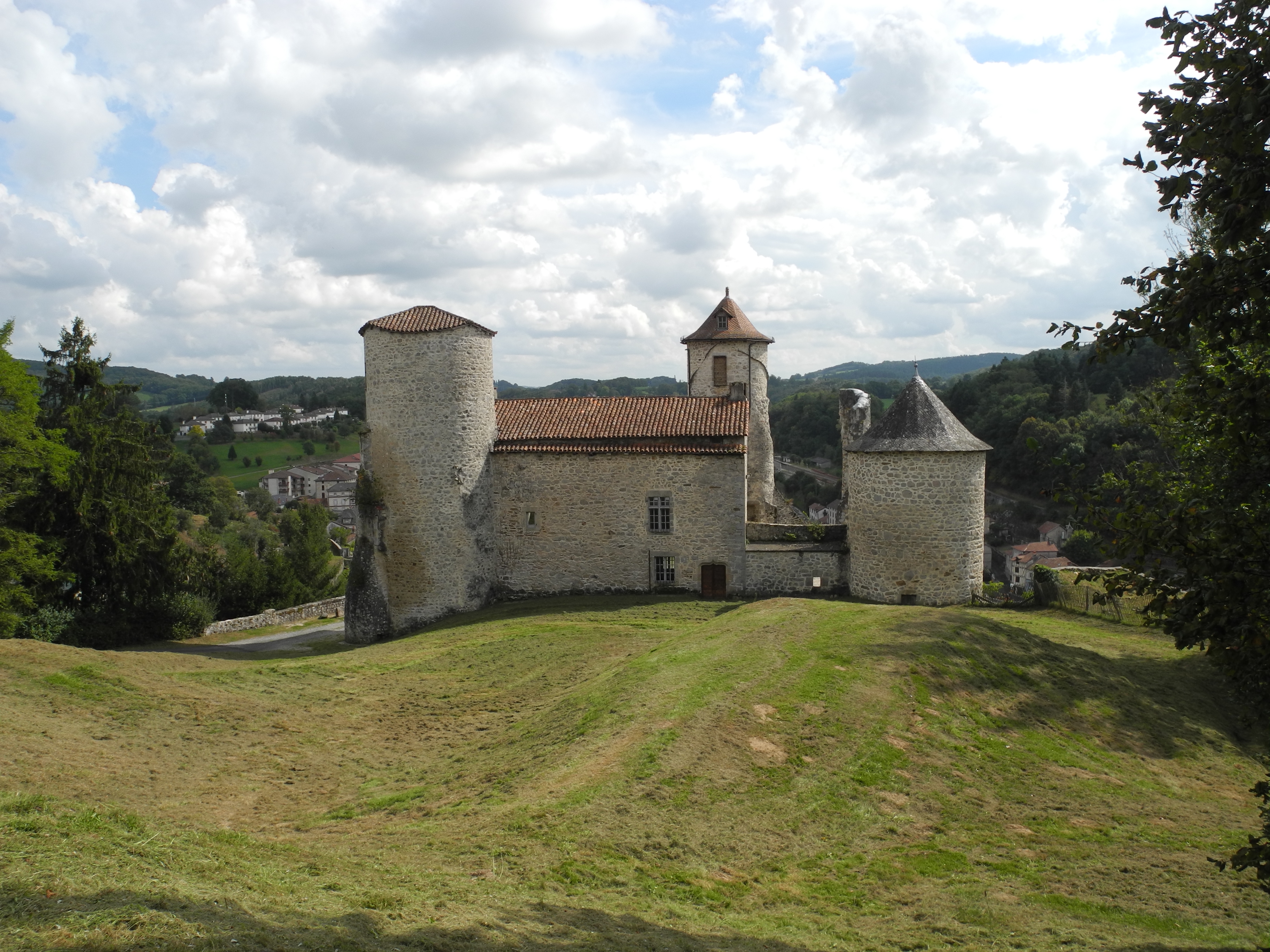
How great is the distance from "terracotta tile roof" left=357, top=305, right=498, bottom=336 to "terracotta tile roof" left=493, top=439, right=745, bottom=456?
3.78 m

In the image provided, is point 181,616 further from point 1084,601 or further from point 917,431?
point 1084,601

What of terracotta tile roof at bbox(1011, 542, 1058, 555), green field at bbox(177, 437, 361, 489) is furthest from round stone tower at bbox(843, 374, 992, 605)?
green field at bbox(177, 437, 361, 489)

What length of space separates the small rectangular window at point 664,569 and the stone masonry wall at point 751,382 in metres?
6.95

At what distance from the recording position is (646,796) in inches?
426

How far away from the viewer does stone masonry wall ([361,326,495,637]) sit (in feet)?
85.8

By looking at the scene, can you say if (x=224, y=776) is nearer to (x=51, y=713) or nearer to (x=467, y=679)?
(x=51, y=713)

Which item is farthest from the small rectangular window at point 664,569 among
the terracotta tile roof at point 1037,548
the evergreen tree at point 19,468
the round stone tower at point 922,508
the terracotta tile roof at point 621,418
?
the terracotta tile roof at point 1037,548

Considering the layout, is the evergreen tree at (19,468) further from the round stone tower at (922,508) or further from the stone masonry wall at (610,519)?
the round stone tower at (922,508)

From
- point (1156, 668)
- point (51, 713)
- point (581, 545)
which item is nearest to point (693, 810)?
point (51, 713)

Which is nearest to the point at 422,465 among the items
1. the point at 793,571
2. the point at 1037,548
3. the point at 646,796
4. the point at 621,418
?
the point at 621,418

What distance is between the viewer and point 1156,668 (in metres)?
19.0

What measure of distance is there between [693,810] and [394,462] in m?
18.3

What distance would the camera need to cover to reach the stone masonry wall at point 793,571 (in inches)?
1027

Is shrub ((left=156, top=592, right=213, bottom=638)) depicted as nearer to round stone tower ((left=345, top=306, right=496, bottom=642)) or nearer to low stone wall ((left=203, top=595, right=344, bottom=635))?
low stone wall ((left=203, top=595, right=344, bottom=635))
